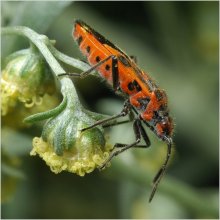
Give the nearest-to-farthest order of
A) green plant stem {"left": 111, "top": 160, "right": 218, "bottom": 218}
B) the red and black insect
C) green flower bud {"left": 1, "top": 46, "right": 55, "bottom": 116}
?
green flower bud {"left": 1, "top": 46, "right": 55, "bottom": 116} < the red and black insect < green plant stem {"left": 111, "top": 160, "right": 218, "bottom": 218}

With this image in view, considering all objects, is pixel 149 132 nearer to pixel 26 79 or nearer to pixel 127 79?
pixel 127 79

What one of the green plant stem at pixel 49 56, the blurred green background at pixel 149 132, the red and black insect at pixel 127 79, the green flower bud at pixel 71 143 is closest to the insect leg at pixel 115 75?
the red and black insect at pixel 127 79

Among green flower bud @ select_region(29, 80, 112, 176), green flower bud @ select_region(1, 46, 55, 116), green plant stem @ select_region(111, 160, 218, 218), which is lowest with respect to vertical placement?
green plant stem @ select_region(111, 160, 218, 218)

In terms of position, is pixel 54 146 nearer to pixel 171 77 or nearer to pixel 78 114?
pixel 78 114

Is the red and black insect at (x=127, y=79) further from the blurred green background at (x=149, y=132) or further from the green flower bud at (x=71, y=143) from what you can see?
the blurred green background at (x=149, y=132)

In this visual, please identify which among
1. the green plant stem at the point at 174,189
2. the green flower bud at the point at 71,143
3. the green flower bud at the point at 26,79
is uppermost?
the green flower bud at the point at 26,79

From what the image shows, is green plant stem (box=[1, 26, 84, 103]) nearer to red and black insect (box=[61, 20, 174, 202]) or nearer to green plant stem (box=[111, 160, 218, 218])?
red and black insect (box=[61, 20, 174, 202])

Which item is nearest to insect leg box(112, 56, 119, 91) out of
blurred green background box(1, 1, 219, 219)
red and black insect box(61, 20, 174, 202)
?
red and black insect box(61, 20, 174, 202)

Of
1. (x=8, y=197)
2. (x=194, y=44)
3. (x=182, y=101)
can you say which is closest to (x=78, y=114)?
(x=8, y=197)
